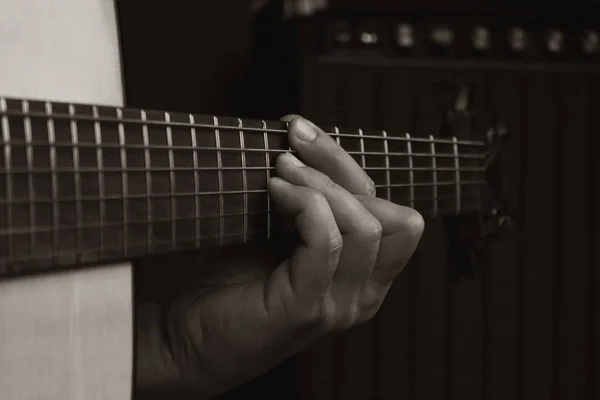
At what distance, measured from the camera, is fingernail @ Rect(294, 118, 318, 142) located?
2.20 feet

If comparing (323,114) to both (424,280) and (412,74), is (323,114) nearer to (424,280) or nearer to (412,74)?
(412,74)

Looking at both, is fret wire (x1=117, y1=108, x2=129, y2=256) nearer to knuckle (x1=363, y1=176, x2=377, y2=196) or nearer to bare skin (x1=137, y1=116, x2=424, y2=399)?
bare skin (x1=137, y1=116, x2=424, y2=399)

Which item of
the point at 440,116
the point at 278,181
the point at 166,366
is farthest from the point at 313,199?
the point at 440,116

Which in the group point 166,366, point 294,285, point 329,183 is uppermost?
point 329,183

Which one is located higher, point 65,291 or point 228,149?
point 228,149

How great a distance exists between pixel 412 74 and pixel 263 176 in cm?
38

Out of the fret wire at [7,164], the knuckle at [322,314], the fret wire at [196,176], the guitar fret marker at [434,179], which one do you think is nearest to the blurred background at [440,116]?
the guitar fret marker at [434,179]

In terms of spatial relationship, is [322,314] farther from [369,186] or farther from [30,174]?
[30,174]

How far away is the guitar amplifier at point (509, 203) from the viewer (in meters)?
0.92

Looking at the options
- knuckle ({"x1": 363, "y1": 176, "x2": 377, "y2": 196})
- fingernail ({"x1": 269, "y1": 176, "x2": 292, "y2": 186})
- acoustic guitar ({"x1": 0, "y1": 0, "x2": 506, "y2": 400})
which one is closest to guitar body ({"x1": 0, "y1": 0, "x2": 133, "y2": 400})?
acoustic guitar ({"x1": 0, "y1": 0, "x2": 506, "y2": 400})

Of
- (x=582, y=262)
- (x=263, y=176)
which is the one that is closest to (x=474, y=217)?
(x=582, y=262)

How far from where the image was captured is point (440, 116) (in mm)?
955

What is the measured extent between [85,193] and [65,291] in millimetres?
81

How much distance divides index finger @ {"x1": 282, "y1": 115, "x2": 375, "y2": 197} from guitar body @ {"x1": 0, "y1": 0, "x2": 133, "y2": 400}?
18 centimetres
